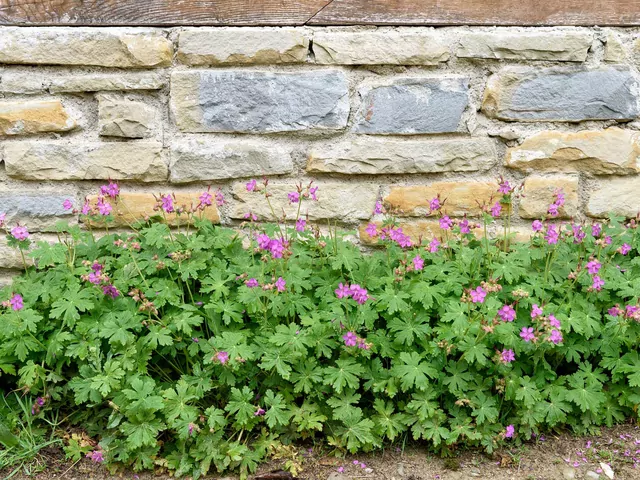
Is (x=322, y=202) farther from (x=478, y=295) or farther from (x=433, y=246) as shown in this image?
(x=478, y=295)

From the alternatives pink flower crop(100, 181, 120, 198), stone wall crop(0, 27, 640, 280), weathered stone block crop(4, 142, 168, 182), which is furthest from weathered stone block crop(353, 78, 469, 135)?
pink flower crop(100, 181, 120, 198)

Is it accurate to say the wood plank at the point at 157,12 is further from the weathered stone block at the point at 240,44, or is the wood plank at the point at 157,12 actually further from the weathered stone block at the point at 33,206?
the weathered stone block at the point at 33,206

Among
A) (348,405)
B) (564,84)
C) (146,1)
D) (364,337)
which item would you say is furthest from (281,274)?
(564,84)

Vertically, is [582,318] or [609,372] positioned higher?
[582,318]

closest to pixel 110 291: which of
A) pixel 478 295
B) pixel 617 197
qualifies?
pixel 478 295

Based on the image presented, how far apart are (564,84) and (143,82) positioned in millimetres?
Answer: 1911

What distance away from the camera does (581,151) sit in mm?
3098

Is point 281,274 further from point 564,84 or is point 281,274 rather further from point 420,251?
point 564,84

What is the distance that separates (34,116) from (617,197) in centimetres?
274

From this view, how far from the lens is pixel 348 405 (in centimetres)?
250

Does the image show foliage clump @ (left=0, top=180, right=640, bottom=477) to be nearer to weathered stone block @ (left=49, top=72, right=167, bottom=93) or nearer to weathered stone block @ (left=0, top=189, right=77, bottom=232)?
weathered stone block @ (left=0, top=189, right=77, bottom=232)

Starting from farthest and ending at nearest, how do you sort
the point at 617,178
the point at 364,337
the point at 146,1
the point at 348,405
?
the point at 617,178 → the point at 146,1 → the point at 364,337 → the point at 348,405

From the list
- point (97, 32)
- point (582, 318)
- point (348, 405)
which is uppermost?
point (97, 32)

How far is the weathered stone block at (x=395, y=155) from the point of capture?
3076 millimetres
